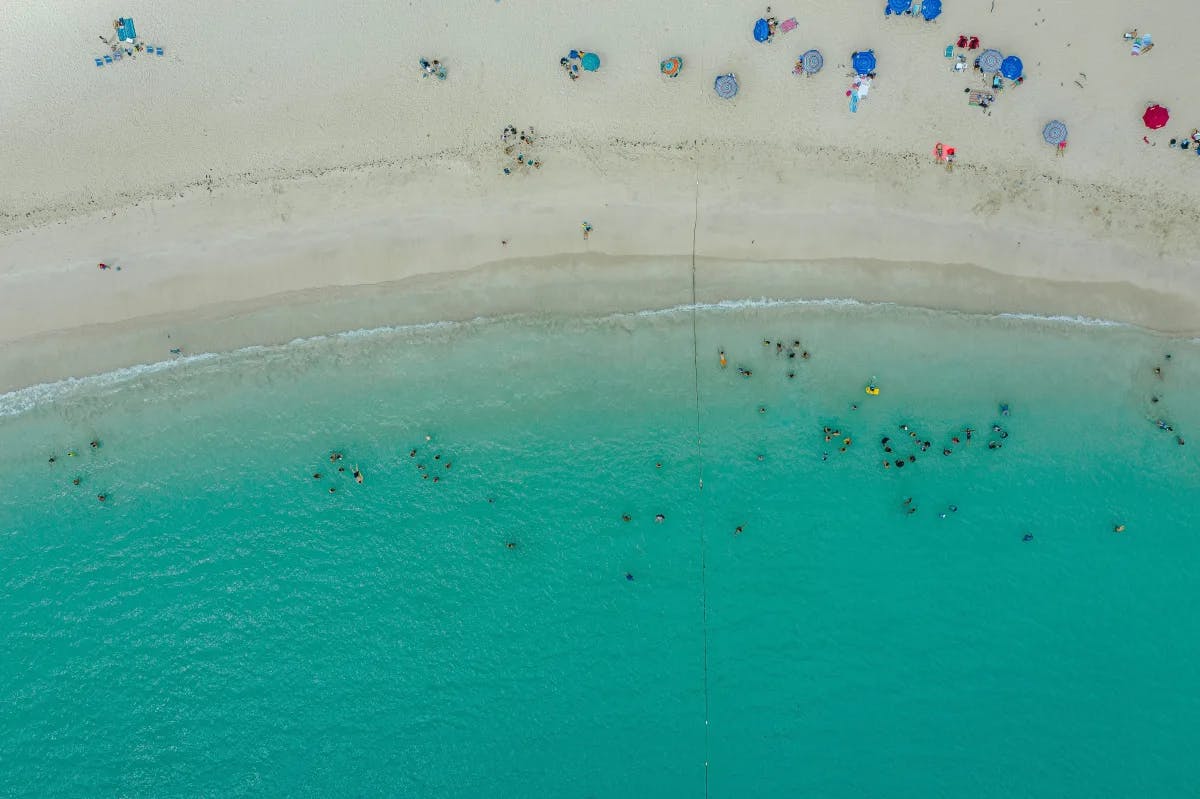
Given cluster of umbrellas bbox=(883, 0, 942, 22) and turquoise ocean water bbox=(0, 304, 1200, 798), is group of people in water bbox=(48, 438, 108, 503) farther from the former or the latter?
cluster of umbrellas bbox=(883, 0, 942, 22)

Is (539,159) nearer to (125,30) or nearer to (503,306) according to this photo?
(503,306)

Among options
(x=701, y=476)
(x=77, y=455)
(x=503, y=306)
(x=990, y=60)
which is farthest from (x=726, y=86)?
(x=77, y=455)

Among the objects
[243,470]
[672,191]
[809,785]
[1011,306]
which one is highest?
[672,191]

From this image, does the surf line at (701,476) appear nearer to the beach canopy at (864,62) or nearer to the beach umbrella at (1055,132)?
the beach canopy at (864,62)

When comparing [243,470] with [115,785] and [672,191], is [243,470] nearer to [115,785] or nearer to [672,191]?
[115,785]

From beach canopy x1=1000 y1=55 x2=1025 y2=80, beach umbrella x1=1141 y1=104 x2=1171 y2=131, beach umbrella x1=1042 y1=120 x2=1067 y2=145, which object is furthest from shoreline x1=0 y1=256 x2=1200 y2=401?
beach canopy x1=1000 y1=55 x2=1025 y2=80

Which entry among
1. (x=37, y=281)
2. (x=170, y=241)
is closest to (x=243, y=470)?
(x=170, y=241)

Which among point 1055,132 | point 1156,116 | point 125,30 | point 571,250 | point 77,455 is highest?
point 125,30
